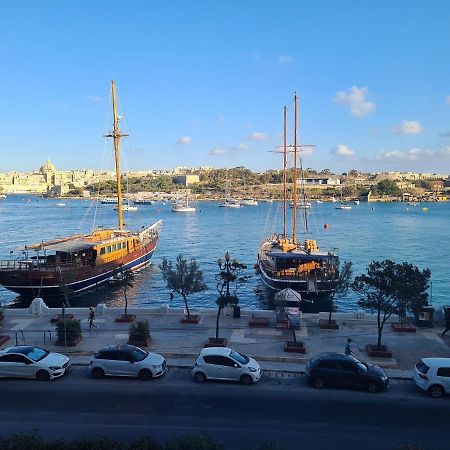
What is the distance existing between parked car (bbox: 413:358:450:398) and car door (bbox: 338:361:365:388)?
1853 mm

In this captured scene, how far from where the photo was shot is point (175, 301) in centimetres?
4103

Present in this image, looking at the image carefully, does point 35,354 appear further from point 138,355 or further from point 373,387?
point 373,387

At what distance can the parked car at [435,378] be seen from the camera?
15585 mm

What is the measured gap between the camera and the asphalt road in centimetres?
1291

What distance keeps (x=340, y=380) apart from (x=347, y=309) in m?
23.5

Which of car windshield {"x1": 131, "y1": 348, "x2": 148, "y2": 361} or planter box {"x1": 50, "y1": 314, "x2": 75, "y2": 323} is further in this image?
planter box {"x1": 50, "y1": 314, "x2": 75, "y2": 323}

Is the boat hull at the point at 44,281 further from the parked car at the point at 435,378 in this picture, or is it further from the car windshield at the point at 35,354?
the parked car at the point at 435,378

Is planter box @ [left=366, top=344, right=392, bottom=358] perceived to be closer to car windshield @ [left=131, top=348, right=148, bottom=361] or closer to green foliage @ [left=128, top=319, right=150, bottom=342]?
car windshield @ [left=131, top=348, right=148, bottom=361]

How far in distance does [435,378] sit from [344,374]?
2.72 meters

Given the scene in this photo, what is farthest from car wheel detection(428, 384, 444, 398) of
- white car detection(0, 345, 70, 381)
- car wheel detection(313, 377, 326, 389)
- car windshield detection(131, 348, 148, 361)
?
white car detection(0, 345, 70, 381)

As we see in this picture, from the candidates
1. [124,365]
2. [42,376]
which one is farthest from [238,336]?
[42,376]

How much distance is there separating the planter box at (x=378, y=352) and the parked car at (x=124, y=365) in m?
8.31

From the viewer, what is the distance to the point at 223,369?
16.7 m

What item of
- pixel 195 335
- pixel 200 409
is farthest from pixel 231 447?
pixel 195 335
